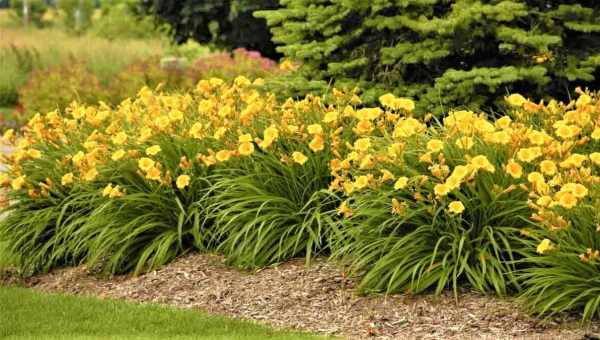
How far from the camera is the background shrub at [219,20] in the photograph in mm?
15695

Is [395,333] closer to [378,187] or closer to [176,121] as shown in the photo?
[378,187]

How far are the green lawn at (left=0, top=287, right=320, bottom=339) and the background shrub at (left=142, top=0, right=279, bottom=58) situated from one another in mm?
9457

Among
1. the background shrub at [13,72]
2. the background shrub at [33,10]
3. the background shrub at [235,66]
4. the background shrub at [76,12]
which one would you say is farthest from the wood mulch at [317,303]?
the background shrub at [33,10]

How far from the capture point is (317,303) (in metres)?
5.88

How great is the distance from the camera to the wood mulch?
541cm

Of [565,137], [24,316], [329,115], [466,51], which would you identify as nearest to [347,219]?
[329,115]

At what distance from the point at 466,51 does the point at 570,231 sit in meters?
3.00

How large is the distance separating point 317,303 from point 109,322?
1149mm

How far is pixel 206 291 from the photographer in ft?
20.6

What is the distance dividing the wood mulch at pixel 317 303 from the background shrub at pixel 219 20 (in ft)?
30.1

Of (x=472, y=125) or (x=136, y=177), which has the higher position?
(x=472, y=125)

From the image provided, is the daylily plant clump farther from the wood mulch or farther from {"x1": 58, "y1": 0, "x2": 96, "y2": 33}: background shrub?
{"x1": 58, "y1": 0, "x2": 96, "y2": 33}: background shrub

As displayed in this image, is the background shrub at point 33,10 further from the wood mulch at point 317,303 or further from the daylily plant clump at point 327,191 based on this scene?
the wood mulch at point 317,303

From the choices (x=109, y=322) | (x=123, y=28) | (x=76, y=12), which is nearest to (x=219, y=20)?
(x=109, y=322)
